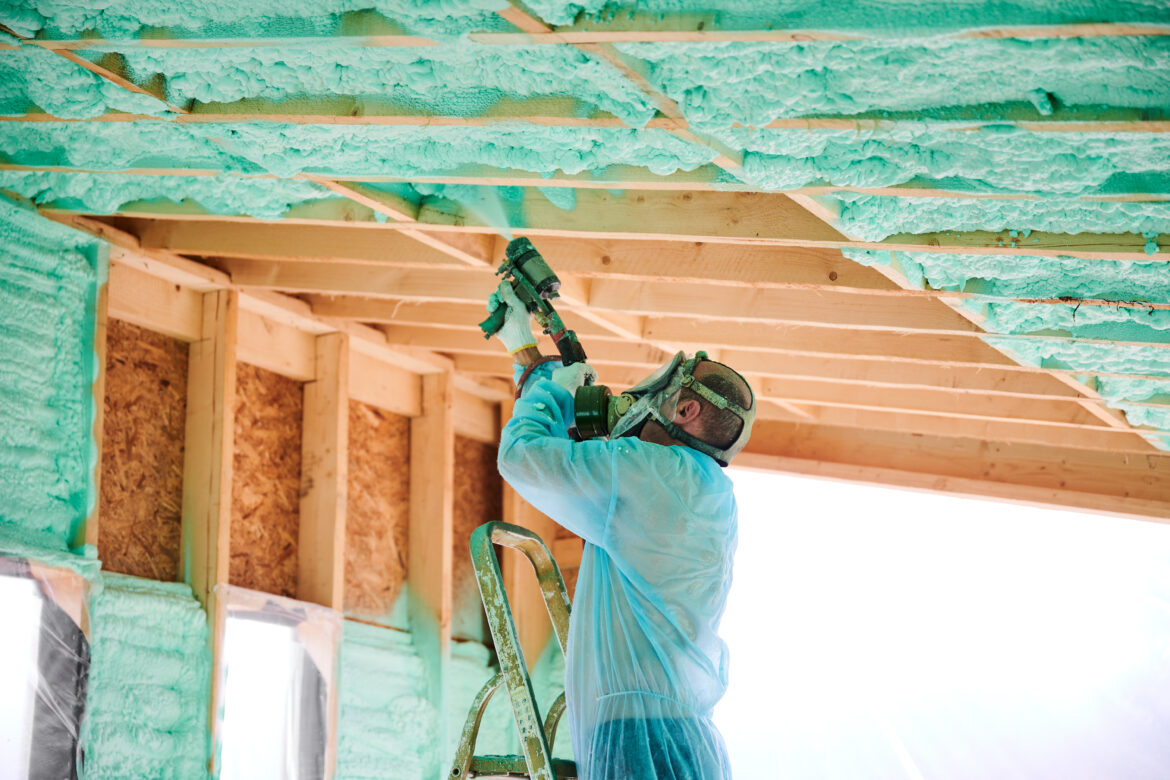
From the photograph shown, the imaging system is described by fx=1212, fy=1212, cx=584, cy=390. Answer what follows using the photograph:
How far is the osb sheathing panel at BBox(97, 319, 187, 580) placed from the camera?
3490 millimetres

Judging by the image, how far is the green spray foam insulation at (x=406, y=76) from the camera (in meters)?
2.25

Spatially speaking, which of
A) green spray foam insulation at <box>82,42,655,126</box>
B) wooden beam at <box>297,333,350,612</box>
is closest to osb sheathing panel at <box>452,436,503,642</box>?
wooden beam at <box>297,333,350,612</box>

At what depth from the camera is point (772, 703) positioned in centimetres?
553

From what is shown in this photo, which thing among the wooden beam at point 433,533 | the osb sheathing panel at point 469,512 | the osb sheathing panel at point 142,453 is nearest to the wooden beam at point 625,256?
the osb sheathing panel at point 142,453

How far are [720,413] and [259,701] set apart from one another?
2.08 m

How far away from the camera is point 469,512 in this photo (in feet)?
16.9

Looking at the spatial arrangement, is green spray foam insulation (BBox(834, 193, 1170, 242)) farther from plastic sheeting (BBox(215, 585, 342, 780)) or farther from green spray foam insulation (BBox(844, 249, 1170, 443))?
plastic sheeting (BBox(215, 585, 342, 780))

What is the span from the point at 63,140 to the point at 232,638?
5.34ft

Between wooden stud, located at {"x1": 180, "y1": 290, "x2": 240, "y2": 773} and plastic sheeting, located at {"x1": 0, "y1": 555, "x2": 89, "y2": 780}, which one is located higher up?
wooden stud, located at {"x1": 180, "y1": 290, "x2": 240, "y2": 773}

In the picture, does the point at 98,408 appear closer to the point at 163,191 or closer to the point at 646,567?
the point at 163,191

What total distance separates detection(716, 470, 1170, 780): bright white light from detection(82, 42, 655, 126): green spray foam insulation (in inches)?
127

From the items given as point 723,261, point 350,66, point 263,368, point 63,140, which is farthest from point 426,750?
point 350,66

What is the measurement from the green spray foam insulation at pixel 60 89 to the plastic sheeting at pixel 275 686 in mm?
1568

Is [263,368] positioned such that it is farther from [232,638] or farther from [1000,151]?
[1000,151]
